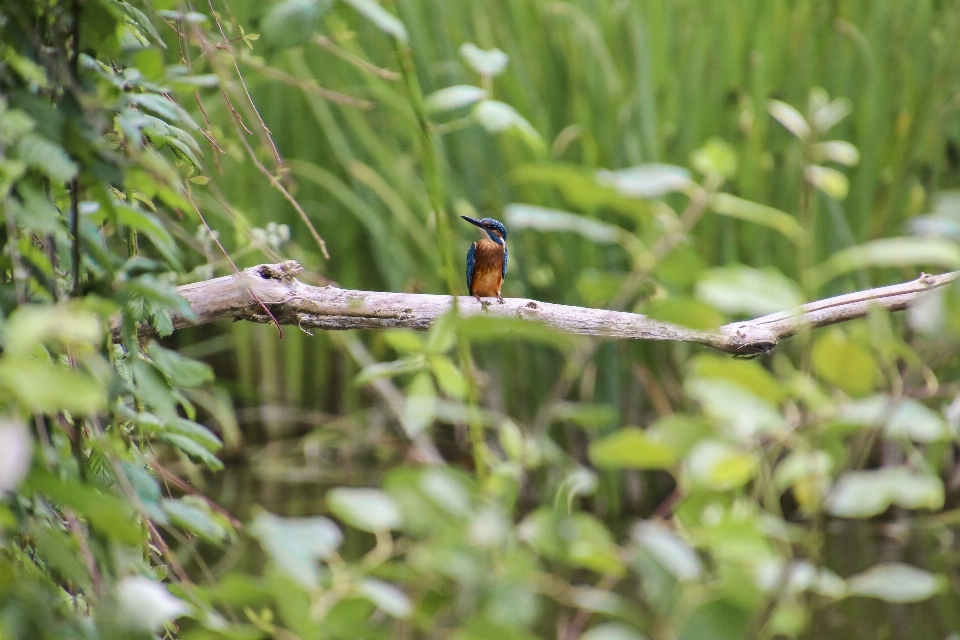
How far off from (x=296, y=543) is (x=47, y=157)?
0.84ft

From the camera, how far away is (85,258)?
2.27 feet

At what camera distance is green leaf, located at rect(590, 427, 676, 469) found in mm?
342

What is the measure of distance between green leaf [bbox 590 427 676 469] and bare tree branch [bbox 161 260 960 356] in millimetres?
705

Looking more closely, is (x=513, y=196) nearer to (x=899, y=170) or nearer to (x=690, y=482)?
(x=899, y=170)

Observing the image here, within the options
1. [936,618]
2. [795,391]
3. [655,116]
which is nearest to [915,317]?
[795,391]

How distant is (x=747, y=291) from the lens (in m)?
0.37

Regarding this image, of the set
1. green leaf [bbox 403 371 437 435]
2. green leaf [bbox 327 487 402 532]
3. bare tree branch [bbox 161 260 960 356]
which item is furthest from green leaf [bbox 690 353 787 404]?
bare tree branch [bbox 161 260 960 356]

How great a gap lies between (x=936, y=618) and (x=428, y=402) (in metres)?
1.86

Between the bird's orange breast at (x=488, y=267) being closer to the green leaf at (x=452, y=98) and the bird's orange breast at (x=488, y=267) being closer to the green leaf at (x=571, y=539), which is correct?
the green leaf at (x=452, y=98)

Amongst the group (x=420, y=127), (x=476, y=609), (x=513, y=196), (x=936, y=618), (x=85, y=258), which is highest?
(x=513, y=196)

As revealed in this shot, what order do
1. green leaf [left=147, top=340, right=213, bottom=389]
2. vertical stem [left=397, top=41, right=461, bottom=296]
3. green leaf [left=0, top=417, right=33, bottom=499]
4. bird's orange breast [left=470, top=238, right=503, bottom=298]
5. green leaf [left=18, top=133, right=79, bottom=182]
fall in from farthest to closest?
bird's orange breast [left=470, top=238, right=503, bottom=298] → green leaf [left=147, top=340, right=213, bottom=389] → vertical stem [left=397, top=41, right=461, bottom=296] → green leaf [left=18, top=133, right=79, bottom=182] → green leaf [left=0, top=417, right=33, bottom=499]

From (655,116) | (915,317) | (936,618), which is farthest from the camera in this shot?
(655,116)

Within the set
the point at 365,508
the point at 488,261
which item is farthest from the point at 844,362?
the point at 488,261

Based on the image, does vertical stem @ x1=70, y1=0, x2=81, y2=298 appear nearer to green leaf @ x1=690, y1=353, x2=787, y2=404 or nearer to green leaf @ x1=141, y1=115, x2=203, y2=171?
green leaf @ x1=141, y1=115, x2=203, y2=171
